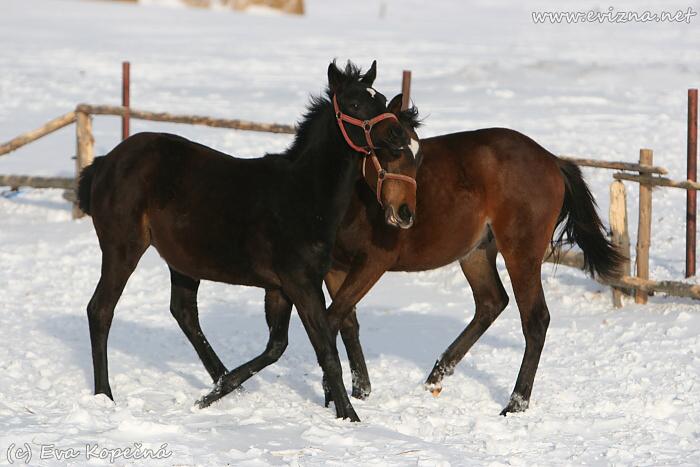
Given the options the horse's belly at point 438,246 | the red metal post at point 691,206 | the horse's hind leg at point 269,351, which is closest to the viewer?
the horse's hind leg at point 269,351

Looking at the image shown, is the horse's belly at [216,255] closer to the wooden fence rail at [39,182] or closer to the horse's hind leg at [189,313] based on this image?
the horse's hind leg at [189,313]

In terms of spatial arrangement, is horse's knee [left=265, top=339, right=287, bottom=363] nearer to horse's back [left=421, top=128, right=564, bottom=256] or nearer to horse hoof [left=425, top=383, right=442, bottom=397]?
horse hoof [left=425, top=383, right=442, bottom=397]

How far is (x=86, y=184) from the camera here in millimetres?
6184

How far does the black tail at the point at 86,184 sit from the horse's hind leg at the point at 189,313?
2.05 feet

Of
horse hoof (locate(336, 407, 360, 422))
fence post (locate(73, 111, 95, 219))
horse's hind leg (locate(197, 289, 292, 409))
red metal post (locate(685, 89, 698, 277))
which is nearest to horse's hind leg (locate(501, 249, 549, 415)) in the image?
horse hoof (locate(336, 407, 360, 422))

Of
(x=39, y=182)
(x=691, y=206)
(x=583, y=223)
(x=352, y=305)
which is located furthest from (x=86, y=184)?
(x=39, y=182)

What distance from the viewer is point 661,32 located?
2930cm

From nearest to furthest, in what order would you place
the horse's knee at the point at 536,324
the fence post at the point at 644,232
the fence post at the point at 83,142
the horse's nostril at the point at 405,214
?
the horse's nostril at the point at 405,214, the horse's knee at the point at 536,324, the fence post at the point at 644,232, the fence post at the point at 83,142

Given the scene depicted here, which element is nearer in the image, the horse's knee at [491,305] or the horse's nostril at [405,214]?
the horse's nostril at [405,214]

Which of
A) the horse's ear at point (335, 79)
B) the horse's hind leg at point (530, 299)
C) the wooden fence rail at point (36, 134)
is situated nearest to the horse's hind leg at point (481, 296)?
the horse's hind leg at point (530, 299)

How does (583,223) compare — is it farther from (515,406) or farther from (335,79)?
(335,79)

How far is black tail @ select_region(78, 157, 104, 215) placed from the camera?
6.16 m

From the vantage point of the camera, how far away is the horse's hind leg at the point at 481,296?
260 inches

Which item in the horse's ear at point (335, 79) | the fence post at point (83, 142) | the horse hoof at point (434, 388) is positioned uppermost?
the horse's ear at point (335, 79)
